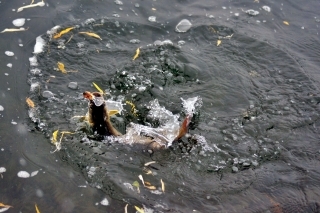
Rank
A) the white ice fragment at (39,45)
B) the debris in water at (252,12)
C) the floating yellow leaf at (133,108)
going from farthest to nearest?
the debris in water at (252,12)
the white ice fragment at (39,45)
the floating yellow leaf at (133,108)

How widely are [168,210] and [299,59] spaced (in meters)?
3.42

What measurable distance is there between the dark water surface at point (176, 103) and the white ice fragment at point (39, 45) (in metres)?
0.06

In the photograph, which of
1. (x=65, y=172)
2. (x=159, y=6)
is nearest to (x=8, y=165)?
(x=65, y=172)

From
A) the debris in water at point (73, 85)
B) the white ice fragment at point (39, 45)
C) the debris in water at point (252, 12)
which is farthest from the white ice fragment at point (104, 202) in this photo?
the debris in water at point (252, 12)

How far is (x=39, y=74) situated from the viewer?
4918 mm

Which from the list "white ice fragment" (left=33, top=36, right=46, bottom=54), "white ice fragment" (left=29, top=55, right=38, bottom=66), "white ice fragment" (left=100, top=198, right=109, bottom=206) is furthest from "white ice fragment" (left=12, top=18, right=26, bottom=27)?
"white ice fragment" (left=100, top=198, right=109, bottom=206)

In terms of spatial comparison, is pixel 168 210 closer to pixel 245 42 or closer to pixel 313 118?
pixel 313 118

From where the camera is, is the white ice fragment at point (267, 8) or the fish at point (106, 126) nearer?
the fish at point (106, 126)

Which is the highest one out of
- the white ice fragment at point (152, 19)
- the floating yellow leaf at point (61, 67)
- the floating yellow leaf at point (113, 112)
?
the white ice fragment at point (152, 19)

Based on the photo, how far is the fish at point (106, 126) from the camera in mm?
3694

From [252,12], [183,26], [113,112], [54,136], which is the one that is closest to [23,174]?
[54,136]

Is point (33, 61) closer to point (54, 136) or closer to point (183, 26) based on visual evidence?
point (54, 136)

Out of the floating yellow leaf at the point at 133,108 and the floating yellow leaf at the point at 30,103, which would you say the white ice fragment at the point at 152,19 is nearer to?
the floating yellow leaf at the point at 133,108

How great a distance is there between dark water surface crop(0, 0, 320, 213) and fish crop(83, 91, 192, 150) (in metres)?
0.12
